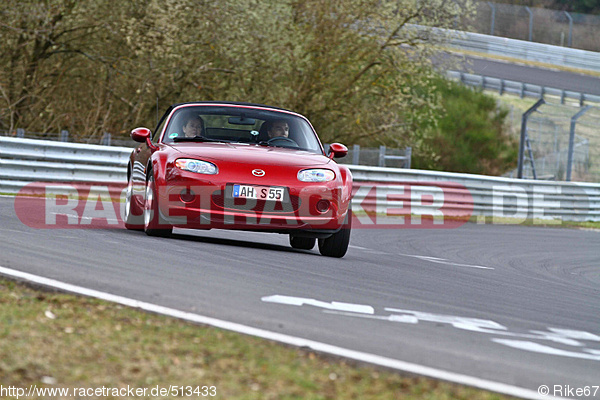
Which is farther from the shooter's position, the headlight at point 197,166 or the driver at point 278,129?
the driver at point 278,129

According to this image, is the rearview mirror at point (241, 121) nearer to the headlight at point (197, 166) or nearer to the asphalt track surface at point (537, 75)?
the headlight at point (197, 166)

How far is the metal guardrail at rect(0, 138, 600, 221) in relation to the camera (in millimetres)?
16748

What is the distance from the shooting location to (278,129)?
10.1 meters

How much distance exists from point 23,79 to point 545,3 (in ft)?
135

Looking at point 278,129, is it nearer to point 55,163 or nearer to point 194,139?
point 194,139

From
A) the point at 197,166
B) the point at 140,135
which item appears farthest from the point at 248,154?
the point at 140,135

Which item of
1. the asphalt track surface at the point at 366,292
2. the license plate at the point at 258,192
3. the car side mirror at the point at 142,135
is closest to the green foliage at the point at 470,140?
the asphalt track surface at the point at 366,292

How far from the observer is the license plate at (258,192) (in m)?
8.74

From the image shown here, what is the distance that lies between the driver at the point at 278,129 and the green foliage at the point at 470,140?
69.7ft

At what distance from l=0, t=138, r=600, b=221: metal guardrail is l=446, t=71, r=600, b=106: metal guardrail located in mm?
12976

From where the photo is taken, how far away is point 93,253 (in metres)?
7.71

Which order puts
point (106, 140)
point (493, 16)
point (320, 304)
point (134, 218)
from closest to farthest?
point (320, 304), point (134, 218), point (106, 140), point (493, 16)

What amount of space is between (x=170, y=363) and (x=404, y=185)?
15.8 metres

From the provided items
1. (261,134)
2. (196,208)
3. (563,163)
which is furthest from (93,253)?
(563,163)
